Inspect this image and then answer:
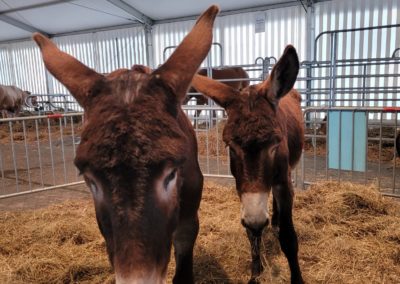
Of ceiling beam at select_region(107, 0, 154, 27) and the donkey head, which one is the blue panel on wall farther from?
ceiling beam at select_region(107, 0, 154, 27)

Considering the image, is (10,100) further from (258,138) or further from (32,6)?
(258,138)

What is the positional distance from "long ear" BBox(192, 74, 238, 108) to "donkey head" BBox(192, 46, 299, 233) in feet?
0.23

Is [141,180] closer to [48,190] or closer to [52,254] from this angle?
[52,254]

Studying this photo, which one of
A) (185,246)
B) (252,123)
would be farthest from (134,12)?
(185,246)

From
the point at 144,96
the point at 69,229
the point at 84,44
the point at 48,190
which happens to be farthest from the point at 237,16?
the point at 144,96

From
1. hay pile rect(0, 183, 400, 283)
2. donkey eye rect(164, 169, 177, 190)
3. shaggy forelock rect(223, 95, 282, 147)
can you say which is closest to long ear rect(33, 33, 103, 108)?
donkey eye rect(164, 169, 177, 190)

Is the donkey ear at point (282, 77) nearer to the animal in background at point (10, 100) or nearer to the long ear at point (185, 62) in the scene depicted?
the long ear at point (185, 62)

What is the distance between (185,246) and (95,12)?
1472 centimetres

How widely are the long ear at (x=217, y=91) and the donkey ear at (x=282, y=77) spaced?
275 millimetres

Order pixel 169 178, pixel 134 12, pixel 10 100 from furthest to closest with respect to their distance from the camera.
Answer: pixel 10 100, pixel 134 12, pixel 169 178

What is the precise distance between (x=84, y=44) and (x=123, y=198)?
18.8 m

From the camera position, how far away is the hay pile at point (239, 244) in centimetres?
331

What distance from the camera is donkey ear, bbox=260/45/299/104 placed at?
8.05 feet

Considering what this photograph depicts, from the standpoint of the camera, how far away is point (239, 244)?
12.4 feet
